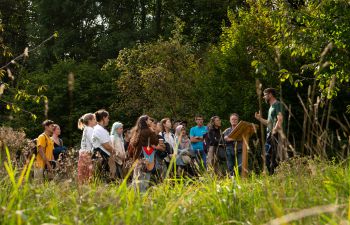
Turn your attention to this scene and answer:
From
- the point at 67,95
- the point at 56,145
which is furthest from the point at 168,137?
the point at 67,95

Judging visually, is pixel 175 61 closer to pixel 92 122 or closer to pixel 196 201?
pixel 92 122

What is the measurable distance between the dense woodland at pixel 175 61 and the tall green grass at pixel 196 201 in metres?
0.53

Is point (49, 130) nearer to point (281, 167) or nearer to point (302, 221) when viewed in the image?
point (281, 167)

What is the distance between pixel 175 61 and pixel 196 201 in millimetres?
21402

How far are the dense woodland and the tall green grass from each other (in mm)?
530

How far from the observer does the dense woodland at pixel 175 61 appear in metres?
14.4

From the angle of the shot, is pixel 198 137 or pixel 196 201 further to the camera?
pixel 198 137

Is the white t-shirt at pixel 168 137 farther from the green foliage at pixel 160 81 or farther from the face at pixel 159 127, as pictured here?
the green foliage at pixel 160 81

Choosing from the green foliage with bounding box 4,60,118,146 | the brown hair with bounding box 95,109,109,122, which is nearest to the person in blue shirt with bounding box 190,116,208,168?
the brown hair with bounding box 95,109,109,122

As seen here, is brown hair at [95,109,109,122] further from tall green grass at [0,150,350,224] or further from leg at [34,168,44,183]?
tall green grass at [0,150,350,224]

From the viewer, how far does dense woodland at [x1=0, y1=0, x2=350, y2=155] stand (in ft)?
47.1

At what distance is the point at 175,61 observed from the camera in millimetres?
27359

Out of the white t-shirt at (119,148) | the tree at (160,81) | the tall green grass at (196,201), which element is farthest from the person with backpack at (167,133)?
the tree at (160,81)

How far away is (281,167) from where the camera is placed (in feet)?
20.7
